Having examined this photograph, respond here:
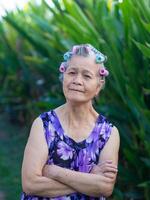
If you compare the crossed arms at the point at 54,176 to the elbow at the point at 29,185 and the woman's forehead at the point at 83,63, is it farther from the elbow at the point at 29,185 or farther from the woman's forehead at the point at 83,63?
the woman's forehead at the point at 83,63

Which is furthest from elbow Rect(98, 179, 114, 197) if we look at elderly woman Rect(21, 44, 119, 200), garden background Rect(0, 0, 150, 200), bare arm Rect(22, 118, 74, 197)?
garden background Rect(0, 0, 150, 200)

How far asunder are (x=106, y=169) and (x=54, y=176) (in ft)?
0.82

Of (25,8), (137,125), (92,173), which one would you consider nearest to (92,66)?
(92,173)

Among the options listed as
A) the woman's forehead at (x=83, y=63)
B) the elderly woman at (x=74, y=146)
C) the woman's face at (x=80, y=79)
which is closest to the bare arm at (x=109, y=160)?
the elderly woman at (x=74, y=146)

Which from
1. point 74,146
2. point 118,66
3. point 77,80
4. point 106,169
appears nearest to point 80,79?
point 77,80

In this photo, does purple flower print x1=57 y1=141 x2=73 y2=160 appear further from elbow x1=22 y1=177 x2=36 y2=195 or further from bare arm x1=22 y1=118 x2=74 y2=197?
elbow x1=22 y1=177 x2=36 y2=195

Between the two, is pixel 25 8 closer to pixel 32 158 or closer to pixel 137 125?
pixel 137 125

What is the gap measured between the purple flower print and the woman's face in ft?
0.74

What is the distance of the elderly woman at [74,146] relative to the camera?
8.01 ft

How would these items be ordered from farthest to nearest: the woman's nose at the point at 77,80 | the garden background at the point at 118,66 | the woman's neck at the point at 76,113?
the garden background at the point at 118,66, the woman's neck at the point at 76,113, the woman's nose at the point at 77,80

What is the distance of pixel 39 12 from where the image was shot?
8.06m

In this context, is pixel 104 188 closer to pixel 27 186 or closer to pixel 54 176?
pixel 54 176

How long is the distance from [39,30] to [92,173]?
15.1 ft

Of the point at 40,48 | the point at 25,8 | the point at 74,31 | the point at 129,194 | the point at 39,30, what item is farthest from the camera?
the point at 25,8
